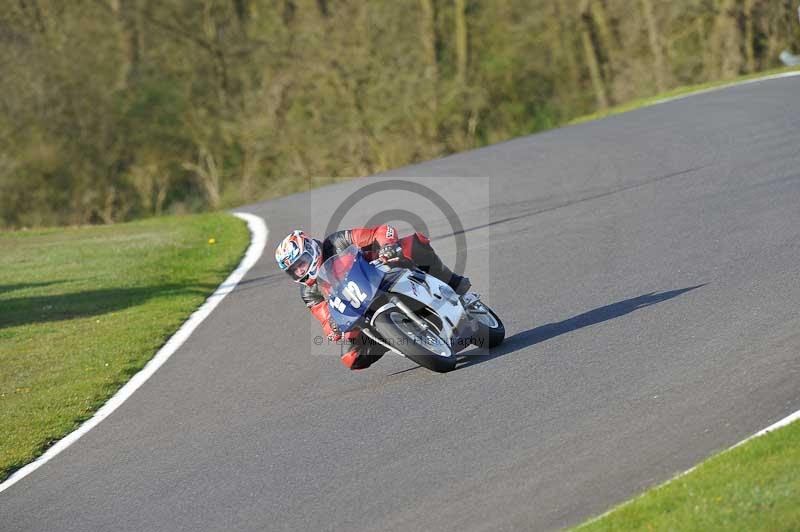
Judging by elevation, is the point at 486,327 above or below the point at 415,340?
below

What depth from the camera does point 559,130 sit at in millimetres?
23641

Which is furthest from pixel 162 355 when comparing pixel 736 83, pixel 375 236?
pixel 736 83

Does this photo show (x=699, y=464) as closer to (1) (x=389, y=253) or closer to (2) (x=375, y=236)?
(1) (x=389, y=253)

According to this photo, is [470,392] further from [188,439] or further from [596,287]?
[596,287]

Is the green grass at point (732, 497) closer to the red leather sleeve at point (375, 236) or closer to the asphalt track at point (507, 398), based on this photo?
the asphalt track at point (507, 398)

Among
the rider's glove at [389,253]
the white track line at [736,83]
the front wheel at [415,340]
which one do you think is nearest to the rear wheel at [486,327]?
the front wheel at [415,340]

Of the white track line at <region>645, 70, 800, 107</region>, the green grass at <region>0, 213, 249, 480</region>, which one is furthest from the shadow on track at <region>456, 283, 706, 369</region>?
the white track line at <region>645, 70, 800, 107</region>

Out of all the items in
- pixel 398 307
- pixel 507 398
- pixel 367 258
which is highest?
pixel 367 258

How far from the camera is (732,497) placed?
5.32 metres

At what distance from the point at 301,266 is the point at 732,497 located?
4.26 meters

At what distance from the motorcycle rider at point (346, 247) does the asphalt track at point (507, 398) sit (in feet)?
1.09

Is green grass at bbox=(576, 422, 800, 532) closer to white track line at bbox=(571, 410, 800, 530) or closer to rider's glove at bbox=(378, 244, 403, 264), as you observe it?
white track line at bbox=(571, 410, 800, 530)

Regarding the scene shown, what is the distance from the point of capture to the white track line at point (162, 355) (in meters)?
8.84

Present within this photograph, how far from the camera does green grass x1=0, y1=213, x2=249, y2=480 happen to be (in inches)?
403
